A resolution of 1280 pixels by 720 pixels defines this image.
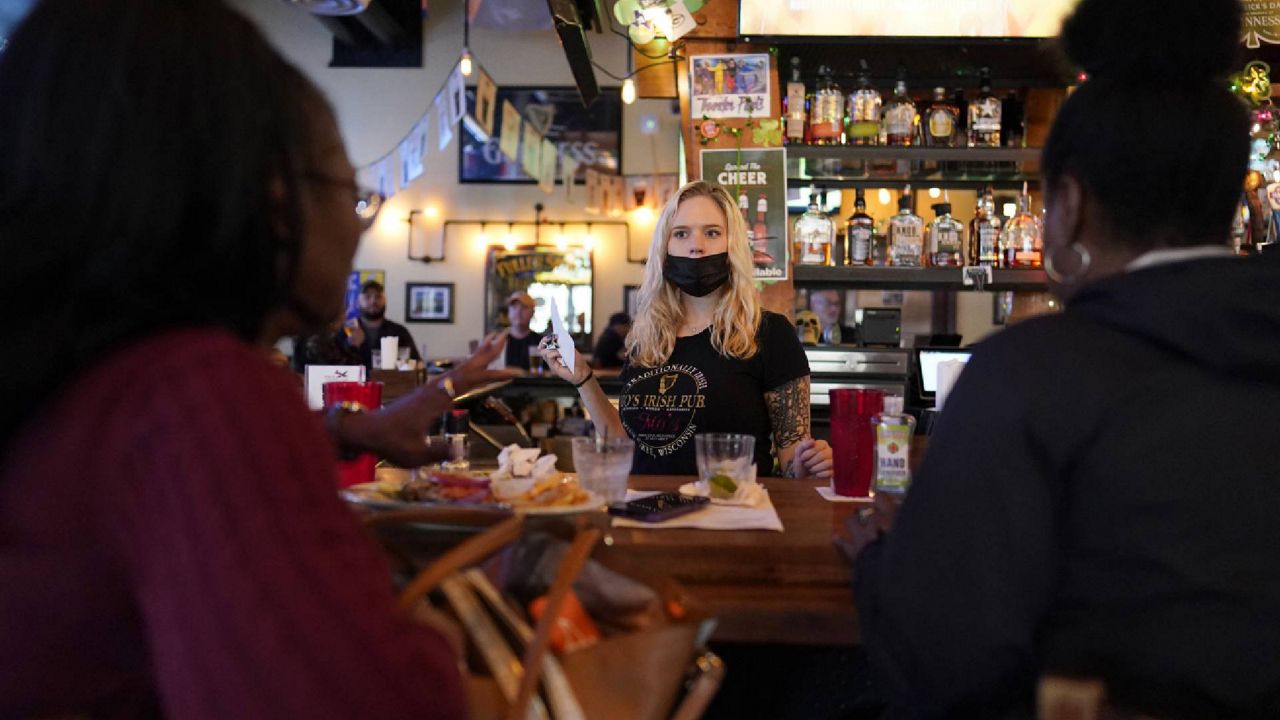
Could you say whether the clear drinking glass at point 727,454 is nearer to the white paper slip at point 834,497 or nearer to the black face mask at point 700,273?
the white paper slip at point 834,497

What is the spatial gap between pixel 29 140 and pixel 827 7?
3404 mm

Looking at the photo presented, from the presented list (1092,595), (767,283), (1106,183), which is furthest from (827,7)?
(1092,595)

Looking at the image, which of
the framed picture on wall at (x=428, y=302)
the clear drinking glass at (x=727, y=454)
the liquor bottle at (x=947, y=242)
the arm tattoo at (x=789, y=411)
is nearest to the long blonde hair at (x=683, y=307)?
the arm tattoo at (x=789, y=411)

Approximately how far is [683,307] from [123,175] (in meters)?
2.16

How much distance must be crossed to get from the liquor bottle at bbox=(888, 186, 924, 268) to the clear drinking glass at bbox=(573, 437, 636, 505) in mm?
2624

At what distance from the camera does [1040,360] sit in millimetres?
996

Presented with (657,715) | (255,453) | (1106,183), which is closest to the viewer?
(255,453)

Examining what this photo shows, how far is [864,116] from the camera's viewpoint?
3912mm

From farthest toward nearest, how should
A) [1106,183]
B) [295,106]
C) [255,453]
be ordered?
[1106,183], [295,106], [255,453]

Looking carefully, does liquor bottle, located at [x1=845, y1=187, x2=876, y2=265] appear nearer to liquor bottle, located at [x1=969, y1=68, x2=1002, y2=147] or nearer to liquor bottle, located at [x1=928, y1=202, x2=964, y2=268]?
liquor bottle, located at [x1=928, y1=202, x2=964, y2=268]

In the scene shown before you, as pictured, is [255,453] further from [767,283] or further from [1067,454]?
[767,283]

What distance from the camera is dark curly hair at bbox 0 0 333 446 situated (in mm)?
693

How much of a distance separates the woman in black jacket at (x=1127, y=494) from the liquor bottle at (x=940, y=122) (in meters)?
3.02

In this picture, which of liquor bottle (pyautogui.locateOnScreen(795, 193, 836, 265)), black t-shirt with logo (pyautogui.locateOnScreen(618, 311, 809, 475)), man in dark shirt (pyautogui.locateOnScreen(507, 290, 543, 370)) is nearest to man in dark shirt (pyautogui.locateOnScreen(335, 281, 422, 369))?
man in dark shirt (pyautogui.locateOnScreen(507, 290, 543, 370))
